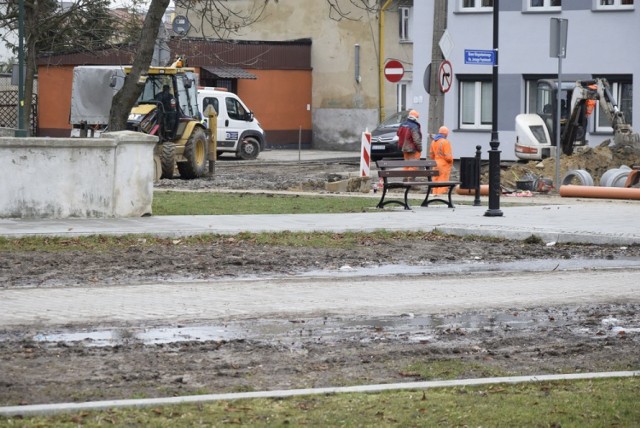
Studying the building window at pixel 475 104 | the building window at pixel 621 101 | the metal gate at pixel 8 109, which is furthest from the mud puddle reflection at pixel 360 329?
the metal gate at pixel 8 109

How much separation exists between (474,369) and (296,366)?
44.6 inches

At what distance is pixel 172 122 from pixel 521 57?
1194cm

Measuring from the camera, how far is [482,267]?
14.6 metres

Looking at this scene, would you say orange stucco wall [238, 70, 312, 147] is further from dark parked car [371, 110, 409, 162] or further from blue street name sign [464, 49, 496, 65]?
blue street name sign [464, 49, 496, 65]

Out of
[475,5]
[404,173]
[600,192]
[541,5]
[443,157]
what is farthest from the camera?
[475,5]

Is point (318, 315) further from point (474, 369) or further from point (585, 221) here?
point (585, 221)

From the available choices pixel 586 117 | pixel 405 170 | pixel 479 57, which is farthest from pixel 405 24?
pixel 479 57

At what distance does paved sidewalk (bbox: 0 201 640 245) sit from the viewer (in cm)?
1697

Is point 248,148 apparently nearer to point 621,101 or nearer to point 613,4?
→ point 621,101

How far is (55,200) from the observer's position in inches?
725

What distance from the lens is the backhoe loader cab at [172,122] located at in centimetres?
3119

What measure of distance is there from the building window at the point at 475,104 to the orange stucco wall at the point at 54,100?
16.9 metres

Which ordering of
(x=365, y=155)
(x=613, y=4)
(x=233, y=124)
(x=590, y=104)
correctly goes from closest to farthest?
(x=365, y=155) < (x=590, y=104) < (x=613, y=4) < (x=233, y=124)

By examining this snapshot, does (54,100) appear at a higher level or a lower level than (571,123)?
higher
